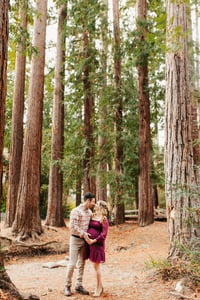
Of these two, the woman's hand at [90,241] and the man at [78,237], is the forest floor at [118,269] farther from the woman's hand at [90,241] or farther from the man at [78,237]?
the woman's hand at [90,241]

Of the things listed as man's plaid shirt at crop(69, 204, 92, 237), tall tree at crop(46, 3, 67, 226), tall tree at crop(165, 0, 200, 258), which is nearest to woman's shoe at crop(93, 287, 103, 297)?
man's plaid shirt at crop(69, 204, 92, 237)

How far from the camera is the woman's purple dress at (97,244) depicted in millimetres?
5754

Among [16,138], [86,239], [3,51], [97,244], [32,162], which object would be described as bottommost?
[97,244]

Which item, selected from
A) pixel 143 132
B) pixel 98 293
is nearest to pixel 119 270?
pixel 98 293

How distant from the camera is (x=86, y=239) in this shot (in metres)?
5.78

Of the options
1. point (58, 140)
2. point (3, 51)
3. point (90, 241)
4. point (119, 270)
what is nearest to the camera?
point (3, 51)

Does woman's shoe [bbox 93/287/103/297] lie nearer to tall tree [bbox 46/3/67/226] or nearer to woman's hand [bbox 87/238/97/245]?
woman's hand [bbox 87/238/97/245]

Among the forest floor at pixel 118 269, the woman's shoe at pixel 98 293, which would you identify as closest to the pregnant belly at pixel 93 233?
the woman's shoe at pixel 98 293

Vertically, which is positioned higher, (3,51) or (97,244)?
(3,51)

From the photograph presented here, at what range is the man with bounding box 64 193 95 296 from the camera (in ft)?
19.0

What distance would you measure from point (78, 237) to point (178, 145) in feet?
9.15

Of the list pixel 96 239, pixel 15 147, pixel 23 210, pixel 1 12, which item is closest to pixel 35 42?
pixel 15 147

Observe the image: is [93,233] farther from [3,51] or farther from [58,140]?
[58,140]

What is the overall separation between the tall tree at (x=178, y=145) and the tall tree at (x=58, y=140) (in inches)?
341
